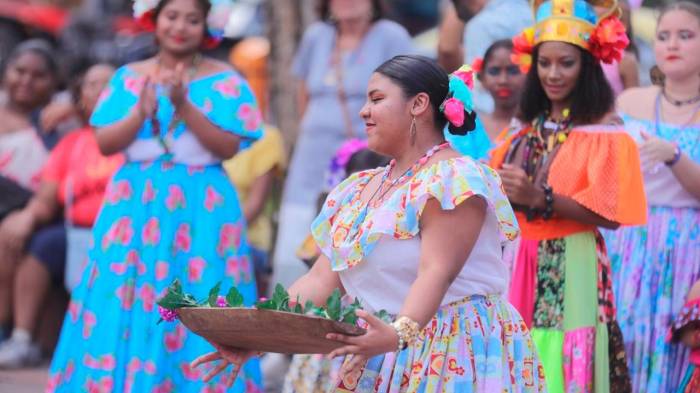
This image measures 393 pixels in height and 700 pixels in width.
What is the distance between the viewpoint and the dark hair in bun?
4637 millimetres

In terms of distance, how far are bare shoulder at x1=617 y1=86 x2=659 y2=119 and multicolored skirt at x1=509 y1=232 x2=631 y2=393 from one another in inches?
41.6

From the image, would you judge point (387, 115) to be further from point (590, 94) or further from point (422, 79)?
point (590, 94)

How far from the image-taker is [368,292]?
4.64 meters

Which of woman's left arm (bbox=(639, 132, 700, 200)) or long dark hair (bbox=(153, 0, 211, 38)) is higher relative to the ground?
long dark hair (bbox=(153, 0, 211, 38))

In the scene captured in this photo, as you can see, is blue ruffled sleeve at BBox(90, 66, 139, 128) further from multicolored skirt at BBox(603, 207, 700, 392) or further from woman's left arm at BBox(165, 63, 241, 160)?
multicolored skirt at BBox(603, 207, 700, 392)

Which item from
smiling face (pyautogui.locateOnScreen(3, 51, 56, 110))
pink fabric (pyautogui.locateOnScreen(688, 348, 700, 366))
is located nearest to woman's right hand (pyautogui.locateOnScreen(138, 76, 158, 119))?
pink fabric (pyautogui.locateOnScreen(688, 348, 700, 366))

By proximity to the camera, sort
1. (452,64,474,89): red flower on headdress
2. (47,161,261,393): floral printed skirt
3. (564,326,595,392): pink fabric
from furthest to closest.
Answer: (47,161,261,393): floral printed skirt < (564,326,595,392): pink fabric < (452,64,474,89): red flower on headdress

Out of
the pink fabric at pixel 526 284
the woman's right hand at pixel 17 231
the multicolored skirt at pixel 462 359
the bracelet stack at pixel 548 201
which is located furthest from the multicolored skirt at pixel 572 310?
the woman's right hand at pixel 17 231

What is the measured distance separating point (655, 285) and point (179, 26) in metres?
2.74

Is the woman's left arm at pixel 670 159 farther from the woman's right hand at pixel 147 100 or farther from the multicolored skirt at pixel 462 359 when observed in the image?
Result: the woman's right hand at pixel 147 100

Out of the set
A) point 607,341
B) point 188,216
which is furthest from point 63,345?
point 607,341

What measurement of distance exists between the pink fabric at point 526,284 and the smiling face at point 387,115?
1.48 metres

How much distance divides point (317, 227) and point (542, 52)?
5.57 ft

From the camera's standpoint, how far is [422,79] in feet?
15.2
